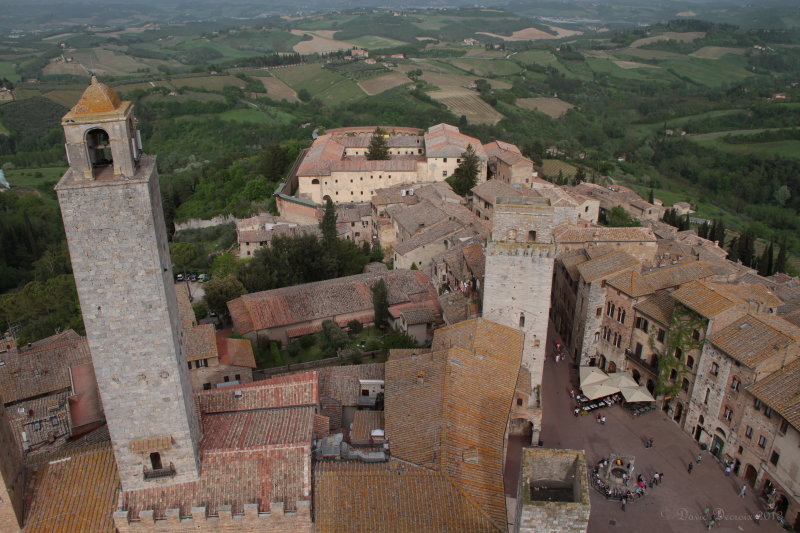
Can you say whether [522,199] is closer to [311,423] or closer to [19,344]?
[311,423]

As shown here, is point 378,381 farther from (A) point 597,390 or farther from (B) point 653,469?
(B) point 653,469

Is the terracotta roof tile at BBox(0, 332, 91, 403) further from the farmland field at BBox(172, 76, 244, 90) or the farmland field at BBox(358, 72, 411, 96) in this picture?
the farmland field at BBox(172, 76, 244, 90)

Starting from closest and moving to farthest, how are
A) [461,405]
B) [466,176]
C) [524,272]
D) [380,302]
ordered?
[461,405], [524,272], [380,302], [466,176]

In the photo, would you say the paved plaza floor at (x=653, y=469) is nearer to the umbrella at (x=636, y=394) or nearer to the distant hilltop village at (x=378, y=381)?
the distant hilltop village at (x=378, y=381)

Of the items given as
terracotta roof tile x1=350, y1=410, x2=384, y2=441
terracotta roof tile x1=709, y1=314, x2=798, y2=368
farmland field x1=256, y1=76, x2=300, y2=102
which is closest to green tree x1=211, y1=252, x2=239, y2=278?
terracotta roof tile x1=350, y1=410, x2=384, y2=441

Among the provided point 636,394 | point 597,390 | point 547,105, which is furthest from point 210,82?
point 636,394
